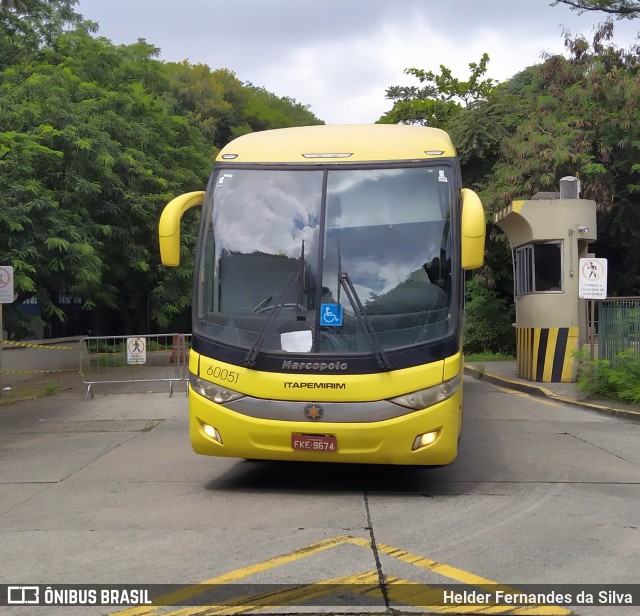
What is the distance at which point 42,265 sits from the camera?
2152 cm

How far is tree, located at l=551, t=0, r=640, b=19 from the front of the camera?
2452 centimetres

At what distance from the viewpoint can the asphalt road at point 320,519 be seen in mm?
5504

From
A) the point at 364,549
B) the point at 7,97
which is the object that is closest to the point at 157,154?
the point at 7,97

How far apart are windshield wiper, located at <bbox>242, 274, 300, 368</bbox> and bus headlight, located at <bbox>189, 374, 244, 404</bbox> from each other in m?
0.30

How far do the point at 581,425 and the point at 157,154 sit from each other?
66.6 feet

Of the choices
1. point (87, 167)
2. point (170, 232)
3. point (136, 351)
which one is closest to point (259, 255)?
point (170, 232)

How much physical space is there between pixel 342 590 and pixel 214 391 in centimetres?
300

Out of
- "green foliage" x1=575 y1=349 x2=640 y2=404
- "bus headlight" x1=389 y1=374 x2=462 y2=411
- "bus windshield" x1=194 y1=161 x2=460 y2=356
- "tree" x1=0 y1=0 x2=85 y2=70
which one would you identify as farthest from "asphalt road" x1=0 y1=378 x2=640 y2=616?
"tree" x1=0 y1=0 x2=85 y2=70

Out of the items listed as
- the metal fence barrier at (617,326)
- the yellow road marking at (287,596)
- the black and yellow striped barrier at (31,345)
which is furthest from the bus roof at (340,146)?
the black and yellow striped barrier at (31,345)

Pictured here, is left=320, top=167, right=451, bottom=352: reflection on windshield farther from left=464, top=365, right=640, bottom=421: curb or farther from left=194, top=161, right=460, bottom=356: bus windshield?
left=464, top=365, right=640, bottom=421: curb

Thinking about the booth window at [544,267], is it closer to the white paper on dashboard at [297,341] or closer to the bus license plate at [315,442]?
the white paper on dashboard at [297,341]

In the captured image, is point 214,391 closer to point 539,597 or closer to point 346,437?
point 346,437

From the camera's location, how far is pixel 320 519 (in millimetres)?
7047

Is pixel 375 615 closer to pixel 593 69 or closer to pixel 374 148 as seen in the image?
pixel 374 148
